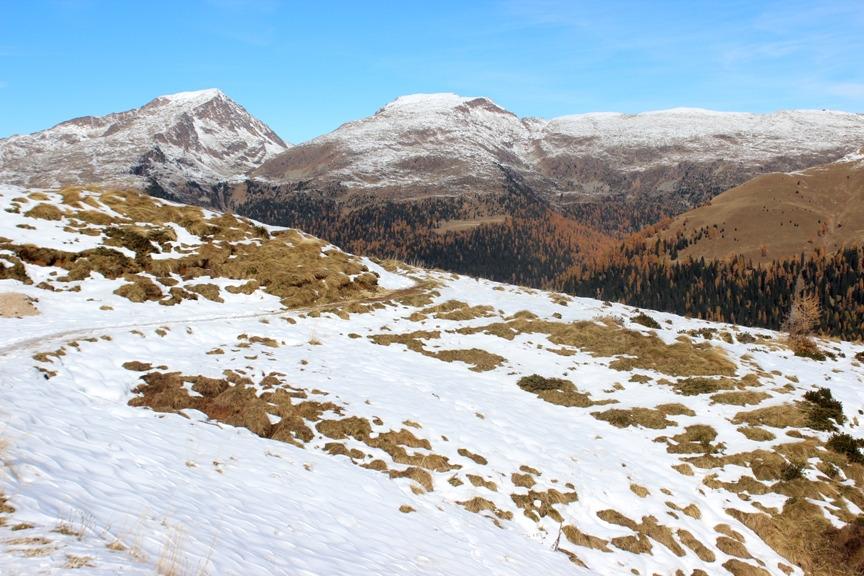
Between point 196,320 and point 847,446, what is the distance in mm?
39564

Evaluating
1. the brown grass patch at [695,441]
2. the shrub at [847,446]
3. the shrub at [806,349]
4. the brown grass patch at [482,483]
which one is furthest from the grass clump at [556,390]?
the shrub at [806,349]

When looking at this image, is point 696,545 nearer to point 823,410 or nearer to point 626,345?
point 823,410

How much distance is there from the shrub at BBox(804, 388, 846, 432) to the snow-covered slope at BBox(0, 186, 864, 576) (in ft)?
0.49

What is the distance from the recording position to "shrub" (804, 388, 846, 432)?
27.4 meters

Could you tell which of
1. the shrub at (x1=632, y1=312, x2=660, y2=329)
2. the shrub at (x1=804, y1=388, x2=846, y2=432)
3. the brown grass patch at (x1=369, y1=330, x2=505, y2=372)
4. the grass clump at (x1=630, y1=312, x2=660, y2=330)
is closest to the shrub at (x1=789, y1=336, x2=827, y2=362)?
the grass clump at (x1=630, y1=312, x2=660, y2=330)

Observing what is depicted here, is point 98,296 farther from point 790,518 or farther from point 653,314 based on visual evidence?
point 653,314

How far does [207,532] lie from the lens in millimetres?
11250

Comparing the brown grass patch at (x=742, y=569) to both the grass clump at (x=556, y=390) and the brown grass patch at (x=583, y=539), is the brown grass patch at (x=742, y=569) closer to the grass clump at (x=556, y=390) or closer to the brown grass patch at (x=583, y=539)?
the brown grass patch at (x=583, y=539)

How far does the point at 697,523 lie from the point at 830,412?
14.2m

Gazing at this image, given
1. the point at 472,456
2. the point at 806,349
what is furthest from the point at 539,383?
the point at 806,349

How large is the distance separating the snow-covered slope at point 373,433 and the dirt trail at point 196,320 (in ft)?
1.49

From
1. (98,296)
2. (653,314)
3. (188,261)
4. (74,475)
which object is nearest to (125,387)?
(74,475)

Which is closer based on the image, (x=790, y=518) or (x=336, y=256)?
(x=790, y=518)

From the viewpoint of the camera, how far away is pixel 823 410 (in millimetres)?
28594
